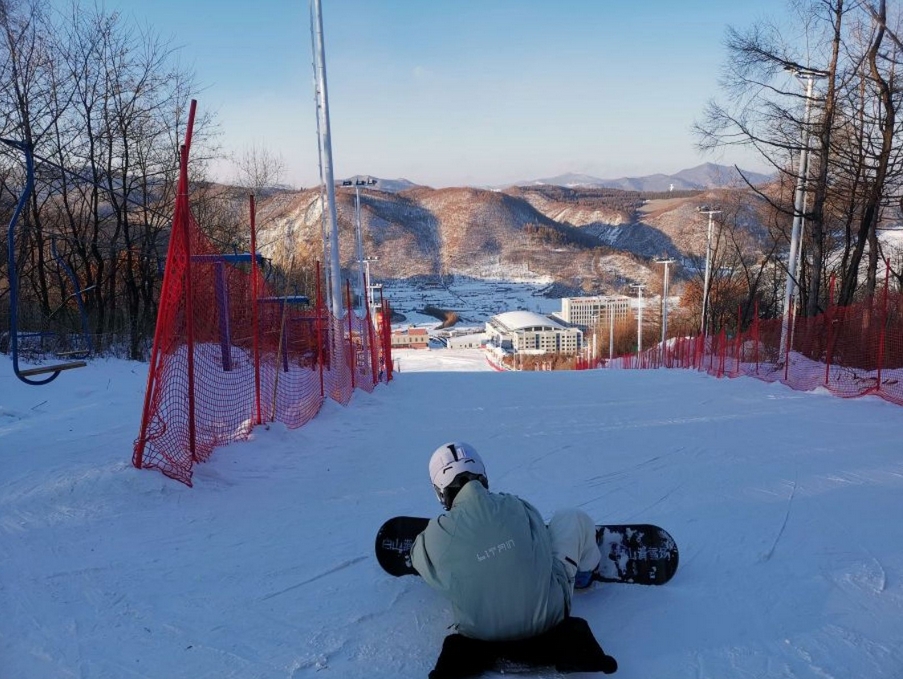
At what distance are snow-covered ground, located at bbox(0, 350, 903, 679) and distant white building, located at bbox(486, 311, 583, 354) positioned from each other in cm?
5892

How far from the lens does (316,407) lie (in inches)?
385

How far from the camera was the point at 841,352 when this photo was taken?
44.4 feet

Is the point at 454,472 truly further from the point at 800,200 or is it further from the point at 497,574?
the point at 800,200

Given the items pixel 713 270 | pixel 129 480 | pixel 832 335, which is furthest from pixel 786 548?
pixel 713 270

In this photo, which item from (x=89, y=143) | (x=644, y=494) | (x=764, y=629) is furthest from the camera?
(x=89, y=143)

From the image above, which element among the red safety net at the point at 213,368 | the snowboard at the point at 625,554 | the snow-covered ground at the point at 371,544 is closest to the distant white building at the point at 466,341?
the red safety net at the point at 213,368

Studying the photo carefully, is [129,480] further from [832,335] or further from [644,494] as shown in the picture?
[832,335]

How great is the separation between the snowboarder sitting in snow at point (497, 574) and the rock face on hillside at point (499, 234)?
108m

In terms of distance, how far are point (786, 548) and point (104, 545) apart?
4580 millimetres

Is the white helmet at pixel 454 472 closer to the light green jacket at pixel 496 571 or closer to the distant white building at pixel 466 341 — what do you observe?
the light green jacket at pixel 496 571

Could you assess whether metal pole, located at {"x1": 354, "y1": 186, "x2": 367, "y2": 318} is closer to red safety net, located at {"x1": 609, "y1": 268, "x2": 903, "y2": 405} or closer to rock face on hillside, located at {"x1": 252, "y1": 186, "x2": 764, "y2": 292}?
red safety net, located at {"x1": 609, "y1": 268, "x2": 903, "y2": 405}

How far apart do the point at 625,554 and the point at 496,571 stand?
4.42 feet

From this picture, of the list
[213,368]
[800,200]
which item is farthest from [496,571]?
[800,200]

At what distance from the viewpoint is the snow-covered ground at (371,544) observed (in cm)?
333
